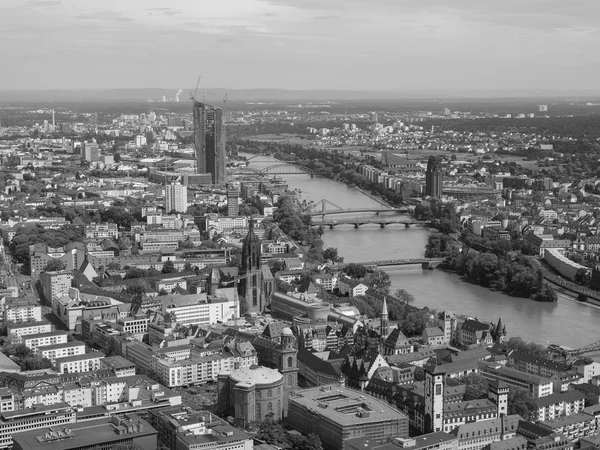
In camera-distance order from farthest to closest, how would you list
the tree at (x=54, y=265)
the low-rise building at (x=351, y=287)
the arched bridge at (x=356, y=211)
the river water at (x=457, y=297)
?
the arched bridge at (x=356, y=211), the tree at (x=54, y=265), the low-rise building at (x=351, y=287), the river water at (x=457, y=297)

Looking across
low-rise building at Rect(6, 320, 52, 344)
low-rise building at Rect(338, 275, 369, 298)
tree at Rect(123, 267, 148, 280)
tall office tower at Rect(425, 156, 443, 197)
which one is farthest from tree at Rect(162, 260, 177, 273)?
tall office tower at Rect(425, 156, 443, 197)

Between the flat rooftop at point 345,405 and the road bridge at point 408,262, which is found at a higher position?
the flat rooftop at point 345,405

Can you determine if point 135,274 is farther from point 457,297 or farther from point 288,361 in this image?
point 288,361

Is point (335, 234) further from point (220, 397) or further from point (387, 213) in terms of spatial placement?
point (220, 397)

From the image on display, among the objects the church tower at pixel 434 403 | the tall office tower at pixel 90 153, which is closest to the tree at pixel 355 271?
the church tower at pixel 434 403

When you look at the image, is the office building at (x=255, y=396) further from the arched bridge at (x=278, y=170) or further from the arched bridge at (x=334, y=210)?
the arched bridge at (x=278, y=170)

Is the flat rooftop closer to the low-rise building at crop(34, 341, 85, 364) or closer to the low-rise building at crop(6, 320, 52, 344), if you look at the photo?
the low-rise building at crop(34, 341, 85, 364)
